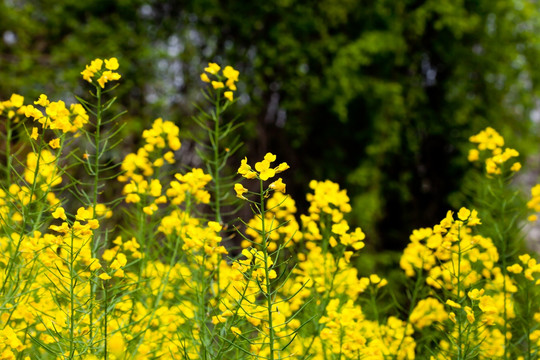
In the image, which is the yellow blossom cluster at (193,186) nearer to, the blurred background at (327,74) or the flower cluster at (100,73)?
the flower cluster at (100,73)

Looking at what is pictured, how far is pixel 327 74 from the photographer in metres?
6.63

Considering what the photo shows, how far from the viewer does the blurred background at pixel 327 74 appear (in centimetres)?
646

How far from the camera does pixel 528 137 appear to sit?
7.79 metres

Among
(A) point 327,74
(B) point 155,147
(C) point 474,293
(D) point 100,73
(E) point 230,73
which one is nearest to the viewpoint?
(C) point 474,293

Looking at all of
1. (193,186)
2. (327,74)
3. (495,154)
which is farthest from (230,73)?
(327,74)

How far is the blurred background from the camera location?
6464 mm

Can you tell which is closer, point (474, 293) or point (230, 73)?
point (474, 293)

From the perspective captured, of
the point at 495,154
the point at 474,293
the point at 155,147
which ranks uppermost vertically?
the point at 495,154

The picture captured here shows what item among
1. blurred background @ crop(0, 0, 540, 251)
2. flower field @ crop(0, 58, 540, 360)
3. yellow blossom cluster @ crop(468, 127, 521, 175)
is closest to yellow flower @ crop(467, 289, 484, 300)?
flower field @ crop(0, 58, 540, 360)

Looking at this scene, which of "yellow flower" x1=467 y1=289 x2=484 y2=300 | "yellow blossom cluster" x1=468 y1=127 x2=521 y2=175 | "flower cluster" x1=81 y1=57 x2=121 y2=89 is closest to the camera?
"yellow flower" x1=467 y1=289 x2=484 y2=300

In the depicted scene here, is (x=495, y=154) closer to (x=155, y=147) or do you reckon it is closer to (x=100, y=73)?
(x=155, y=147)

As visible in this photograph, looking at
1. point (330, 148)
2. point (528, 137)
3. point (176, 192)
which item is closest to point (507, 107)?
point (528, 137)

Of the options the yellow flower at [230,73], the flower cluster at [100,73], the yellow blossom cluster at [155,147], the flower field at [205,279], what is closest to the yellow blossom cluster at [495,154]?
the flower field at [205,279]

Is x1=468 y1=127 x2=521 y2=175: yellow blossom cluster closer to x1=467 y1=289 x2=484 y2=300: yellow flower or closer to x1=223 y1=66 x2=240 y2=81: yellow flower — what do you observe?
x1=467 y1=289 x2=484 y2=300: yellow flower
